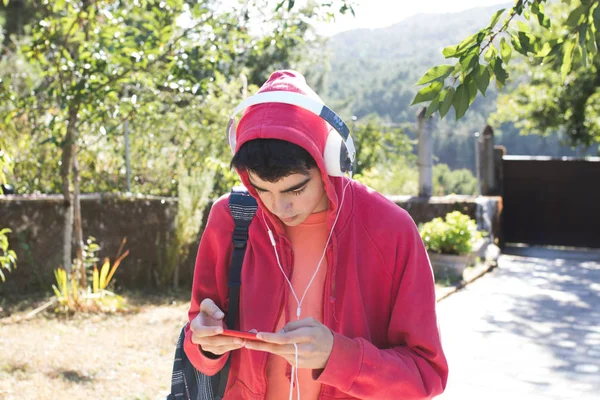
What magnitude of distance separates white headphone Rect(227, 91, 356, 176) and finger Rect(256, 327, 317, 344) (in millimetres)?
415

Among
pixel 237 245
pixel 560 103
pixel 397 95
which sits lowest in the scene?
pixel 237 245

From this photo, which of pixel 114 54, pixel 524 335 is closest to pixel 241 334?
pixel 114 54

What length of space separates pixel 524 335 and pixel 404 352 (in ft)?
18.2

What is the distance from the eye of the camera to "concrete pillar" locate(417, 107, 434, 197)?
418 inches

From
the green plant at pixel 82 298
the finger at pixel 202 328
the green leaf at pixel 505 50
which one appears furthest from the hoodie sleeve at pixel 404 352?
the green plant at pixel 82 298

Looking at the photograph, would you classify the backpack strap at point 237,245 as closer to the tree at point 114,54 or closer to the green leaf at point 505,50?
the green leaf at point 505,50

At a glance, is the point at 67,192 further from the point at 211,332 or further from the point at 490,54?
the point at 211,332

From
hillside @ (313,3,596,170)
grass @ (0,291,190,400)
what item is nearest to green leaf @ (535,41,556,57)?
grass @ (0,291,190,400)

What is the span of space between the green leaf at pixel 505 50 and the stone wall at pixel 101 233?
6599 millimetres

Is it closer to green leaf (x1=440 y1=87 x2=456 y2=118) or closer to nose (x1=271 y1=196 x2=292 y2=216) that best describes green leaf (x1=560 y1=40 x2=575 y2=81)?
green leaf (x1=440 y1=87 x2=456 y2=118)

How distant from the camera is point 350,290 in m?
1.82

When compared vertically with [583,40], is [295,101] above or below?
below

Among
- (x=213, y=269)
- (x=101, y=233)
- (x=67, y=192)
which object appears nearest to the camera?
(x=213, y=269)

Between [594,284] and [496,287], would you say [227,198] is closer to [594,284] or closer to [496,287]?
[496,287]
